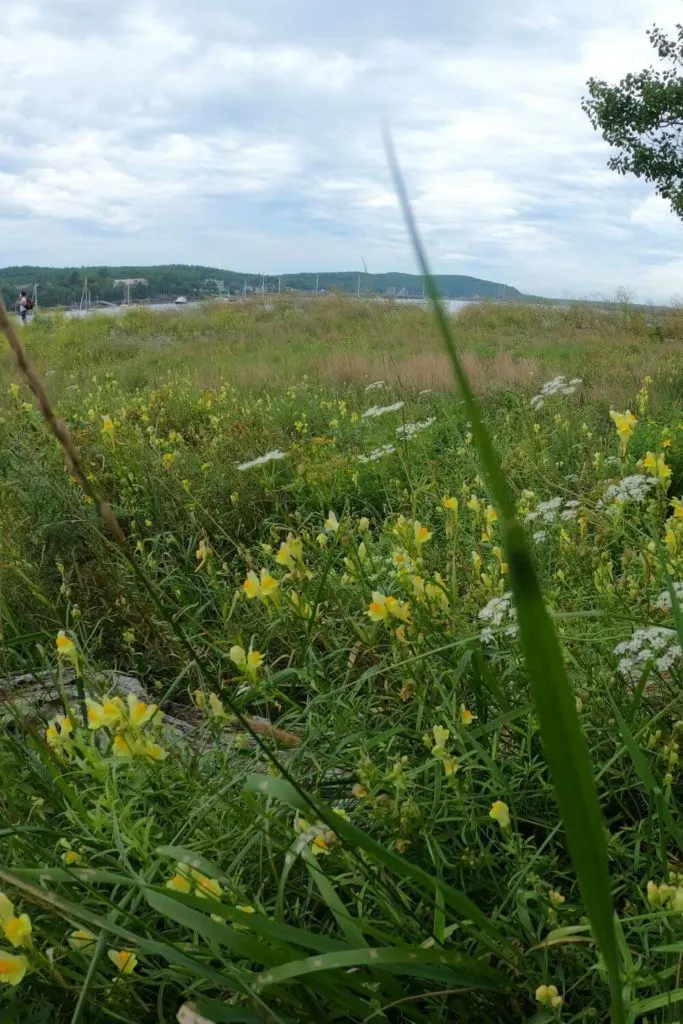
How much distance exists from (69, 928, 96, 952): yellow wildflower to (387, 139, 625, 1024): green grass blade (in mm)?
1148

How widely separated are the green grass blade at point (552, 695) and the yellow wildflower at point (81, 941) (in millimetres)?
1148

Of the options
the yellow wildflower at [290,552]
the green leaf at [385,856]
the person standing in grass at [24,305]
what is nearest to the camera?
the green leaf at [385,856]

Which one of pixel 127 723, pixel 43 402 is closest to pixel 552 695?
pixel 43 402

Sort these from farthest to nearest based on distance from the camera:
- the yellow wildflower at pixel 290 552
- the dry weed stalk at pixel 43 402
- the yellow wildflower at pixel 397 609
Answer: the yellow wildflower at pixel 290 552, the yellow wildflower at pixel 397 609, the dry weed stalk at pixel 43 402

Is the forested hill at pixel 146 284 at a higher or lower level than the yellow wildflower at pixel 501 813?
higher

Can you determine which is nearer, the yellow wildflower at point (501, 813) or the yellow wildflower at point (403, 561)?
the yellow wildflower at point (501, 813)

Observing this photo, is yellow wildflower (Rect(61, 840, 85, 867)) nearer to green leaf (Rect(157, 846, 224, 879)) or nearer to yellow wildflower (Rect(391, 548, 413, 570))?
green leaf (Rect(157, 846, 224, 879))

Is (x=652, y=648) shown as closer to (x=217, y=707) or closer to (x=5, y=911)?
(x=217, y=707)

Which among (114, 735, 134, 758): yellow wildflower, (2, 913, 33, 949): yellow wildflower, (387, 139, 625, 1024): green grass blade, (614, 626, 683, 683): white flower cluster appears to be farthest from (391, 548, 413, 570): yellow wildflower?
(387, 139, 625, 1024): green grass blade

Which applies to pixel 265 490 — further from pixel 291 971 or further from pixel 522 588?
pixel 522 588

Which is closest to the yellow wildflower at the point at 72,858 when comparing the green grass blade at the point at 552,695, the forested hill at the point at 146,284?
the green grass blade at the point at 552,695

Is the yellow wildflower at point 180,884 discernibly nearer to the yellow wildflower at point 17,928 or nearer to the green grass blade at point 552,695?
the yellow wildflower at point 17,928

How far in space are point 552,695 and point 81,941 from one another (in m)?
1.27

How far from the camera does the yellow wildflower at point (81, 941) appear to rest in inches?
48.8
